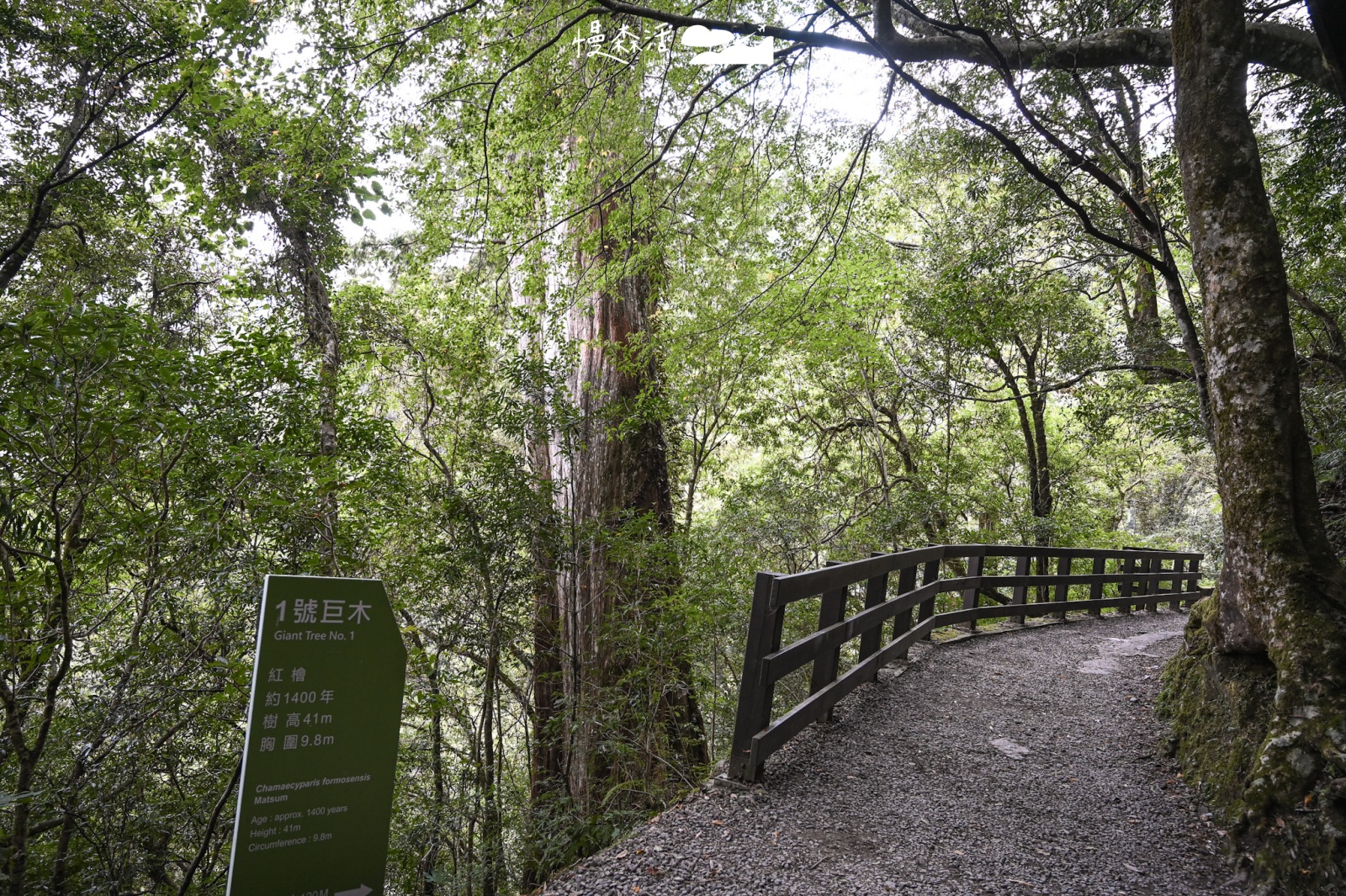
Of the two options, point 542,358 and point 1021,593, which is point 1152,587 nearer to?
point 1021,593

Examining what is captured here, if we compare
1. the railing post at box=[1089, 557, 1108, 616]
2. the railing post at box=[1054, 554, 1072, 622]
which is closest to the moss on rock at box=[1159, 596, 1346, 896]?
the railing post at box=[1054, 554, 1072, 622]

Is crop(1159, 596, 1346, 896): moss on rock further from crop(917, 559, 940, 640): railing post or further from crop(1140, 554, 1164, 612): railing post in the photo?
crop(1140, 554, 1164, 612): railing post

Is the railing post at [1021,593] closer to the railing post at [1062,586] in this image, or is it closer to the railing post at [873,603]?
the railing post at [1062,586]

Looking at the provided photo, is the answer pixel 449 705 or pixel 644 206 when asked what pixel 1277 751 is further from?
pixel 644 206

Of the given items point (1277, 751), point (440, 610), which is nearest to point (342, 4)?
point (440, 610)

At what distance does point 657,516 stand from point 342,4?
6.61 m

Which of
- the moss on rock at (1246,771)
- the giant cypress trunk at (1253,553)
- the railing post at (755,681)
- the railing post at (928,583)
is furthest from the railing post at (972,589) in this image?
the railing post at (755,681)

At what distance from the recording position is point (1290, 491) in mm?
3766

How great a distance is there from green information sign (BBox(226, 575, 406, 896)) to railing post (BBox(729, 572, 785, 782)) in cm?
195

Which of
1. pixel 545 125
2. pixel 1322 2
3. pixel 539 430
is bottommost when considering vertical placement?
pixel 539 430

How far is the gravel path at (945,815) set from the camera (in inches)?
116

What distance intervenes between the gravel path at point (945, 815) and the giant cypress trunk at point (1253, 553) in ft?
1.19

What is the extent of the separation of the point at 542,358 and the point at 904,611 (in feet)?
16.3

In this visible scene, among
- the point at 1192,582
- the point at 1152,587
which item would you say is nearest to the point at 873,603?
the point at 1152,587
